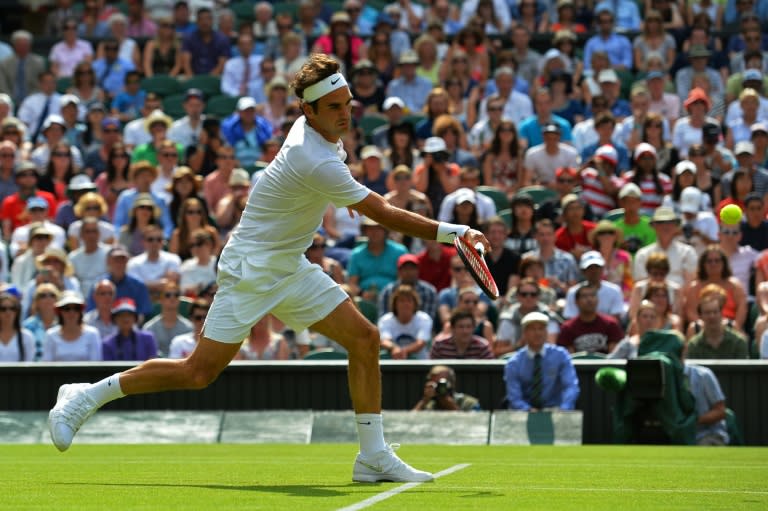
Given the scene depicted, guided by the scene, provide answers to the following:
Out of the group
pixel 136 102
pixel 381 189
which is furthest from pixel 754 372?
pixel 136 102

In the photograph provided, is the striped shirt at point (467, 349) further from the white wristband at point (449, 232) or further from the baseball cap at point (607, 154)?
the white wristband at point (449, 232)

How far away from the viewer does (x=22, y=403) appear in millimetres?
14250

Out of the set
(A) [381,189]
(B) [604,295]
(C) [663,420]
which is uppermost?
(A) [381,189]

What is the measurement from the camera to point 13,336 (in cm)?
1465

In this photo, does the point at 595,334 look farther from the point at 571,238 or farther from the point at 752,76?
the point at 752,76

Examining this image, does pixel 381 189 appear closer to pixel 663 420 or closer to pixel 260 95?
pixel 260 95

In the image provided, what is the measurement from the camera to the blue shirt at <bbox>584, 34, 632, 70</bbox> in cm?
2038

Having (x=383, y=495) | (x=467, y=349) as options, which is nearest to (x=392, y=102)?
(x=467, y=349)

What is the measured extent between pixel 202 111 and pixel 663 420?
9.75 metres

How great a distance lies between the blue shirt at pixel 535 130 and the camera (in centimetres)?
1827

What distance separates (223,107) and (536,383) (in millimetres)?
8901

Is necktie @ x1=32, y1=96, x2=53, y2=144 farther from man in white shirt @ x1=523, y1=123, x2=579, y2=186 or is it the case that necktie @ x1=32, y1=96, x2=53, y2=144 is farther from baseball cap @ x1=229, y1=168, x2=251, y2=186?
man in white shirt @ x1=523, y1=123, x2=579, y2=186

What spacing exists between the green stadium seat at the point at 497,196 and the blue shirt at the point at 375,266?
1705 millimetres

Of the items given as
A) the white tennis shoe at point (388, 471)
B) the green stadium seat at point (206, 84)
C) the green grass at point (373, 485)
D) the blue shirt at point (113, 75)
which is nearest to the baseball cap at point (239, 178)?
the green stadium seat at point (206, 84)
